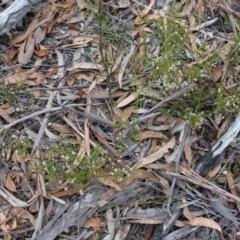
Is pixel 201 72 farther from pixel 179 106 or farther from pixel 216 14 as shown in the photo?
pixel 216 14

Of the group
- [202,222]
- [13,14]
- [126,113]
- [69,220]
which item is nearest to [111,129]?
[126,113]

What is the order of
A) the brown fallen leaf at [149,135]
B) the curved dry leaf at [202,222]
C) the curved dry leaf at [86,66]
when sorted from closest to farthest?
the curved dry leaf at [202,222]
the brown fallen leaf at [149,135]
the curved dry leaf at [86,66]

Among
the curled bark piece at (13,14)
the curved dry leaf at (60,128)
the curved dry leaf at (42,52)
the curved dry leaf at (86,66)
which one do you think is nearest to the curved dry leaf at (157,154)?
the curved dry leaf at (60,128)

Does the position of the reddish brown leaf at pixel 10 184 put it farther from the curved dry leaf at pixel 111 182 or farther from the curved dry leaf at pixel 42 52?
the curved dry leaf at pixel 42 52

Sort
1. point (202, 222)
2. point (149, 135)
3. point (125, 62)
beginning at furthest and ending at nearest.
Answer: point (125, 62) < point (149, 135) < point (202, 222)

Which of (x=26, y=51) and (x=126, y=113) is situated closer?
(x=126, y=113)

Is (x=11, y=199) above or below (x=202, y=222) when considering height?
above

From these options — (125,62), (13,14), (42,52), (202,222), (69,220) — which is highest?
(13,14)

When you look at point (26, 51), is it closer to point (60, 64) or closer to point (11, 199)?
point (60, 64)
